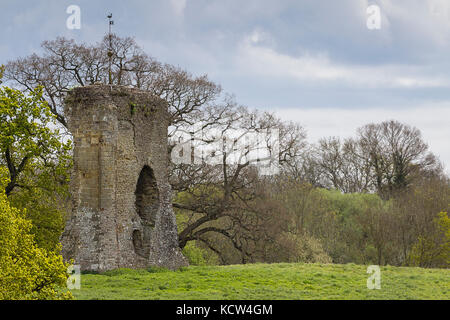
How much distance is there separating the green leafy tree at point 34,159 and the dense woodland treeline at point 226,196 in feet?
0.14

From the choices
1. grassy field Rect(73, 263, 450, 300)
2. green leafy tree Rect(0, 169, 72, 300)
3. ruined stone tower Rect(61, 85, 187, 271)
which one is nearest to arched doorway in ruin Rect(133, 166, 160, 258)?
ruined stone tower Rect(61, 85, 187, 271)

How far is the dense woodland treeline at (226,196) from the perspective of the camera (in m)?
25.2

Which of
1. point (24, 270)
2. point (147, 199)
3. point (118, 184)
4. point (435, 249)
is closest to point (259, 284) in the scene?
point (118, 184)

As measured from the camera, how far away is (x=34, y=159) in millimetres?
25500

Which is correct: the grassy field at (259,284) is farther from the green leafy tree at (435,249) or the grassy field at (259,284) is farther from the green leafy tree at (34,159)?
the green leafy tree at (435,249)

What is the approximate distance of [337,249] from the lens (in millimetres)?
38750

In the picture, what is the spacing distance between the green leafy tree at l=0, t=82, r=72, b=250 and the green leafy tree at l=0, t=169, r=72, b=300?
378 inches

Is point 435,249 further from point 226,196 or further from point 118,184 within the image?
point 118,184

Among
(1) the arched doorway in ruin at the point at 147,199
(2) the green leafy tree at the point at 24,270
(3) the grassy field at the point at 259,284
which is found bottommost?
(3) the grassy field at the point at 259,284

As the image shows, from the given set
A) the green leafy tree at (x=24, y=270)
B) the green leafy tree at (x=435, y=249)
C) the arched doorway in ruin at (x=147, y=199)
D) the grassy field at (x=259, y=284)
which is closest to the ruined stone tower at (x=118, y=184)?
the arched doorway in ruin at (x=147, y=199)

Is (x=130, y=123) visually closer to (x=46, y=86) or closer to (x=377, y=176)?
(x=46, y=86)

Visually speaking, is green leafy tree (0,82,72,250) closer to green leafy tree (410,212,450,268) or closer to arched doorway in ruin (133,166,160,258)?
arched doorway in ruin (133,166,160,258)

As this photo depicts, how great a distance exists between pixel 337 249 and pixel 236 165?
10291 millimetres
